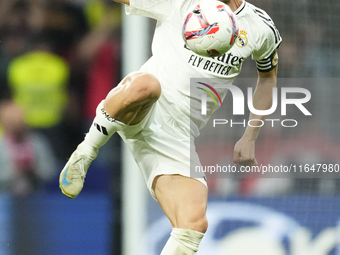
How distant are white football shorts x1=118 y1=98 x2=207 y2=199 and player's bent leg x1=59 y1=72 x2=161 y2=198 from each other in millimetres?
147

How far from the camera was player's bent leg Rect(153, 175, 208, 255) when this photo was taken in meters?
2.27

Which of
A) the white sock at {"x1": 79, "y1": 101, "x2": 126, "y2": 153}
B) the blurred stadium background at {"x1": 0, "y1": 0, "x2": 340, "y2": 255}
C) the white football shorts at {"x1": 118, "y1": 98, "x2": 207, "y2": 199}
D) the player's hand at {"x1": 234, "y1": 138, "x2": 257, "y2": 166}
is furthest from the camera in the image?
the blurred stadium background at {"x1": 0, "y1": 0, "x2": 340, "y2": 255}

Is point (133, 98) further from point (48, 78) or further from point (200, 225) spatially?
point (48, 78)

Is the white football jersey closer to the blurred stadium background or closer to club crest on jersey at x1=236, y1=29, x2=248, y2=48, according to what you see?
club crest on jersey at x1=236, y1=29, x2=248, y2=48

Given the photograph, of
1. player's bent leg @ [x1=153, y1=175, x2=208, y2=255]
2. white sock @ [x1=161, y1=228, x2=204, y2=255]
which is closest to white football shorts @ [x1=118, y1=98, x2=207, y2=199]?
player's bent leg @ [x1=153, y1=175, x2=208, y2=255]

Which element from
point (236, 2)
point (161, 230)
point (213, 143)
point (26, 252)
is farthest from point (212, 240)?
point (236, 2)

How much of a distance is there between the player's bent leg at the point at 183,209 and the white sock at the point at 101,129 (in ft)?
1.11

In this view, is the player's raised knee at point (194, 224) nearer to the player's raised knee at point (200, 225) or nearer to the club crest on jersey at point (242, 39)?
the player's raised knee at point (200, 225)

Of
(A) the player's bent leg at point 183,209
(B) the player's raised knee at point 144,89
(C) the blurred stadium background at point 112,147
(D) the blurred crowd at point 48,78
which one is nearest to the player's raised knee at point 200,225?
(A) the player's bent leg at point 183,209

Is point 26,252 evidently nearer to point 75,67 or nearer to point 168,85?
point 75,67

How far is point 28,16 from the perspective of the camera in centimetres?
358

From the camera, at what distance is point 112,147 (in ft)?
11.7

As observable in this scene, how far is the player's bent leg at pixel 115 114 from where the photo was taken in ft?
6.93

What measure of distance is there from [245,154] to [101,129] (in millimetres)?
849
